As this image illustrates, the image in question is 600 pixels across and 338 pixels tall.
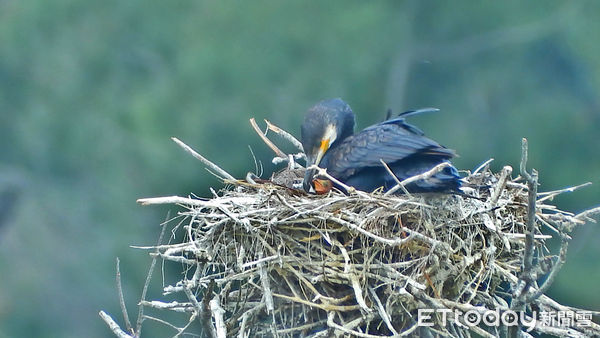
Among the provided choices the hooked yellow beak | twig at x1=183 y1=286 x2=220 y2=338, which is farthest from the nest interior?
the hooked yellow beak

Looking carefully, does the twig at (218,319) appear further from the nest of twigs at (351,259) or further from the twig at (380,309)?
the twig at (380,309)

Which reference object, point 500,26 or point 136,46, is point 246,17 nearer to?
point 136,46

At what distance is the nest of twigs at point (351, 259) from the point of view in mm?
4207

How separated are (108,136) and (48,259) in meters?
2.09

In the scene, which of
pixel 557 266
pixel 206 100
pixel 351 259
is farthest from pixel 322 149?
pixel 206 100

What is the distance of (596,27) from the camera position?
11.9 metres

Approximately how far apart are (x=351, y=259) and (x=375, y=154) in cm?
70

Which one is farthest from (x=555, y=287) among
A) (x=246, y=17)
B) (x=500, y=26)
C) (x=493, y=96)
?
(x=246, y=17)

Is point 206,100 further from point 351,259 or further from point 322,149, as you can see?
point 351,259

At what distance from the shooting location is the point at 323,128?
5.31 metres

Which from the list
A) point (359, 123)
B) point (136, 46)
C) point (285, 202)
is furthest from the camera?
point (136, 46)

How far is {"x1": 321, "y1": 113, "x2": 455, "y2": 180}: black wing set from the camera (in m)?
4.69

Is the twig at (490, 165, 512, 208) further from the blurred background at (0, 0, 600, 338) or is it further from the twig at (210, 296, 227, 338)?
the blurred background at (0, 0, 600, 338)

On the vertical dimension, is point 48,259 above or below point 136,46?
below
